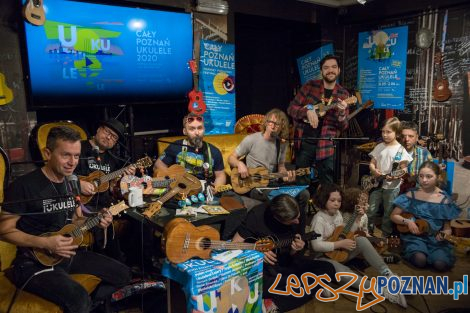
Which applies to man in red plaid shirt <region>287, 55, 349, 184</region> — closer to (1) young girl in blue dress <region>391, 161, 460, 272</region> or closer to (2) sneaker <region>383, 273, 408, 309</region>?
(1) young girl in blue dress <region>391, 161, 460, 272</region>

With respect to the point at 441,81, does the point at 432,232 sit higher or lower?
lower

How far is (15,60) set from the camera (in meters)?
3.81

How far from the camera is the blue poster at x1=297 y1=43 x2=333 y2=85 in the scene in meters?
6.40

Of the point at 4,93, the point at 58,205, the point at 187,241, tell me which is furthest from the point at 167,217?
the point at 4,93

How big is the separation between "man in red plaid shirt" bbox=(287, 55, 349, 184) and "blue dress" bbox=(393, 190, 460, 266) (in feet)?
4.08

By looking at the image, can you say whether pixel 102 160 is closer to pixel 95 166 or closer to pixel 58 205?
pixel 95 166

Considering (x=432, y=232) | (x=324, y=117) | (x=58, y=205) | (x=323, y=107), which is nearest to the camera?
(x=58, y=205)

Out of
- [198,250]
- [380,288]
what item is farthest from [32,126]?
[380,288]

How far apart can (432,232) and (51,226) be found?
3.35m

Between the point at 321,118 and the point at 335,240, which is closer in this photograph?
the point at 335,240

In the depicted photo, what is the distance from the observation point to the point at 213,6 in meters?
5.05

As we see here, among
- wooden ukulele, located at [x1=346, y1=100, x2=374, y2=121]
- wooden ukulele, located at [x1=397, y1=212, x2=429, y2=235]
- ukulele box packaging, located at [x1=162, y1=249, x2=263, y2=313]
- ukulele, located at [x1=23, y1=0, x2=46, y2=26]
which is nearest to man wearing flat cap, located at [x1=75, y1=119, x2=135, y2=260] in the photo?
ukulele box packaging, located at [x1=162, y1=249, x2=263, y2=313]

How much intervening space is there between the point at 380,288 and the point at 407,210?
104cm

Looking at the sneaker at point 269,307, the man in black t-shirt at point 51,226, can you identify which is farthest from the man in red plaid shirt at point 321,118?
the man in black t-shirt at point 51,226
